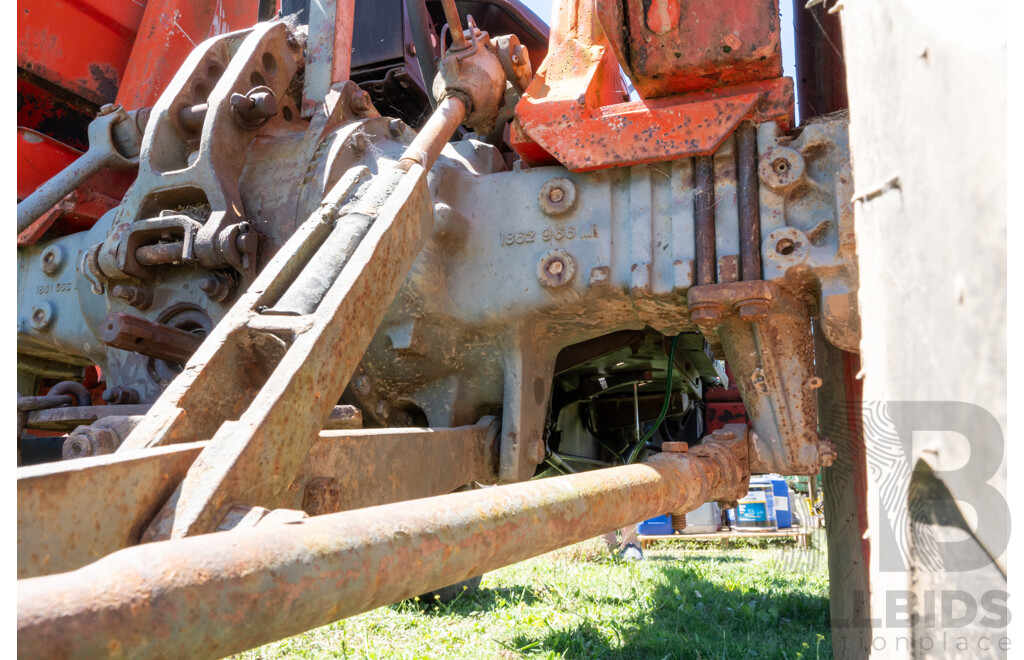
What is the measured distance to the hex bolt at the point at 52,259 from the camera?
2949 millimetres

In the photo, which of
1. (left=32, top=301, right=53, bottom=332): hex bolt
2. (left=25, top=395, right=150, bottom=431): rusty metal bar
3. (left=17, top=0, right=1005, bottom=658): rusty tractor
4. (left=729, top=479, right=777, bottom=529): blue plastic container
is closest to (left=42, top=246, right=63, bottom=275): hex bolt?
(left=17, top=0, right=1005, bottom=658): rusty tractor

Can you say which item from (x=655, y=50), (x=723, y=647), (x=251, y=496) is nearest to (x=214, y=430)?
(x=251, y=496)

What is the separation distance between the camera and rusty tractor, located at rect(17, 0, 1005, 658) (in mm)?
1217

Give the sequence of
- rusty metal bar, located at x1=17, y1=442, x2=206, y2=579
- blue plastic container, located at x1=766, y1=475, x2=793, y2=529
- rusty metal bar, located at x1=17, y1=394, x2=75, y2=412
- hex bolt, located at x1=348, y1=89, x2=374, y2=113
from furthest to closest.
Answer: blue plastic container, located at x1=766, y1=475, x2=793, y2=529 → hex bolt, located at x1=348, y1=89, x2=374, y2=113 → rusty metal bar, located at x1=17, y1=394, x2=75, y2=412 → rusty metal bar, located at x1=17, y1=442, x2=206, y2=579

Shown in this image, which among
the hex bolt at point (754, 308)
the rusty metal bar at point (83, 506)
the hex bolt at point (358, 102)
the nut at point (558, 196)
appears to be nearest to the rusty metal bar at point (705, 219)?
the hex bolt at point (754, 308)

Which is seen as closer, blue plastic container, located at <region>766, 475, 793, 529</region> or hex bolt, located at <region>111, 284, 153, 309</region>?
hex bolt, located at <region>111, 284, 153, 309</region>

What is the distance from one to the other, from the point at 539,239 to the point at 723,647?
1715 millimetres

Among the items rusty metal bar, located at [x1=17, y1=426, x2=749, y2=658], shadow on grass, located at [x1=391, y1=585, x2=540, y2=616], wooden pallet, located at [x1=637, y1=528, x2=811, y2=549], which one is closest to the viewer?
rusty metal bar, located at [x1=17, y1=426, x2=749, y2=658]

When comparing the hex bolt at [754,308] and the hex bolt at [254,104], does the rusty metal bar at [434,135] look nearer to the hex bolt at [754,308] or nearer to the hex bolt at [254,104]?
the hex bolt at [254,104]

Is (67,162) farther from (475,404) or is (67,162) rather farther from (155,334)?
(475,404)

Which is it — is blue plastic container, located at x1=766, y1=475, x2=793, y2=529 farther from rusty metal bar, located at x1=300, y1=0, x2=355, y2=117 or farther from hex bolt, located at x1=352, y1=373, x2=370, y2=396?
rusty metal bar, located at x1=300, y1=0, x2=355, y2=117

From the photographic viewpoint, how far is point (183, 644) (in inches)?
25.6

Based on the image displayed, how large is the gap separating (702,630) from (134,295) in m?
2.57

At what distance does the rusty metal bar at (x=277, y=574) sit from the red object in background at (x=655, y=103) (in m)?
1.31
